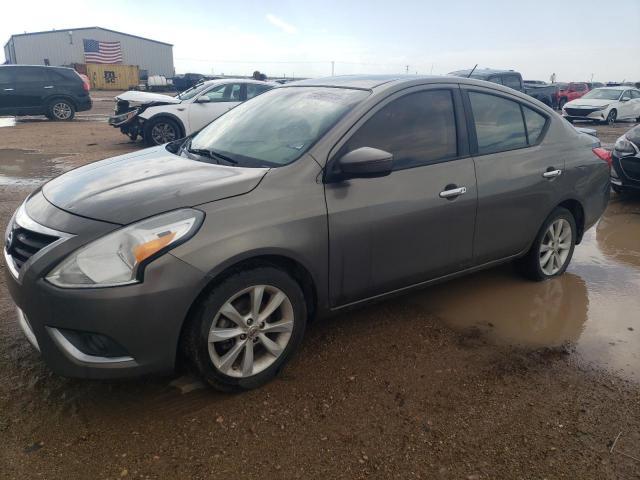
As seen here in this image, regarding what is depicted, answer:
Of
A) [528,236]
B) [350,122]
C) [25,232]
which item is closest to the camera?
[25,232]

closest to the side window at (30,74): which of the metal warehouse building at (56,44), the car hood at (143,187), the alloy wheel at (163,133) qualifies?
the alloy wheel at (163,133)

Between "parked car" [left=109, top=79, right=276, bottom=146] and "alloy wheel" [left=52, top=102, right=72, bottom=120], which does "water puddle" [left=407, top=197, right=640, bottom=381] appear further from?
"alloy wheel" [left=52, top=102, right=72, bottom=120]

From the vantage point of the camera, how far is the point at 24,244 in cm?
245

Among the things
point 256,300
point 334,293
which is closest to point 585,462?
point 334,293

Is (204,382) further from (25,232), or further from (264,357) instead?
(25,232)

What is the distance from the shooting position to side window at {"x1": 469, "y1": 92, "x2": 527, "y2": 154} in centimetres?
354

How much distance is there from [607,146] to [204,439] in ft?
46.1

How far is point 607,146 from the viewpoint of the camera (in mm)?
13227

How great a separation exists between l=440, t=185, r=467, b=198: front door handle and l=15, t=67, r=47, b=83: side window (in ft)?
56.6

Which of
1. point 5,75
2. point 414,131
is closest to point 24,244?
point 414,131

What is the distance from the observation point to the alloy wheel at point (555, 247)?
412 centimetres

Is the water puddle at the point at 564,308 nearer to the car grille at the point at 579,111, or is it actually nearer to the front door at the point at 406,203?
the front door at the point at 406,203

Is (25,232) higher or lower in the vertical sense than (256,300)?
higher

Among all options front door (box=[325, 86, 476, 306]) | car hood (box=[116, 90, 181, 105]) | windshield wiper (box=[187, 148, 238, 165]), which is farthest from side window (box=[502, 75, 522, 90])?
windshield wiper (box=[187, 148, 238, 165])
